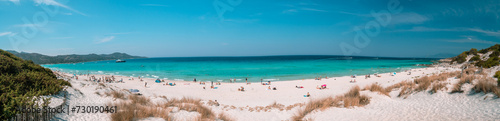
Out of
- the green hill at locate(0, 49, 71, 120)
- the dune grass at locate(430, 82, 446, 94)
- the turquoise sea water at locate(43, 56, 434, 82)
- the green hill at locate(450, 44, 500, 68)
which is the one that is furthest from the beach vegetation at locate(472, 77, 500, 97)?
the turquoise sea water at locate(43, 56, 434, 82)

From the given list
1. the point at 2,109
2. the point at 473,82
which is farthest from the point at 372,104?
the point at 2,109

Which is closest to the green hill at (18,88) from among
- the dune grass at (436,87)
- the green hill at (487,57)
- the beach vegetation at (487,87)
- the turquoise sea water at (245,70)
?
the beach vegetation at (487,87)

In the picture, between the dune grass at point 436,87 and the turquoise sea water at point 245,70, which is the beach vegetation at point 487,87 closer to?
the dune grass at point 436,87

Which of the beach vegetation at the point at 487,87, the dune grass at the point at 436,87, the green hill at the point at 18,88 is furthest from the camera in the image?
the dune grass at the point at 436,87

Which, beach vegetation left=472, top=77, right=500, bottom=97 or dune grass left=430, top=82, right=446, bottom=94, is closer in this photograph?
beach vegetation left=472, top=77, right=500, bottom=97

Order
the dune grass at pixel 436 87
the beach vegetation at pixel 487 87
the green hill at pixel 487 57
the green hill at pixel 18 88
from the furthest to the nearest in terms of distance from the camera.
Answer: the green hill at pixel 487 57
the dune grass at pixel 436 87
the beach vegetation at pixel 487 87
the green hill at pixel 18 88

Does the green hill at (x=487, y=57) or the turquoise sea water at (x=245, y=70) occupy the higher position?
the green hill at (x=487, y=57)

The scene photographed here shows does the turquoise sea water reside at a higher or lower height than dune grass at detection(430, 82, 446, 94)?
lower

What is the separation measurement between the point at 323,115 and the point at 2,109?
30.4 feet

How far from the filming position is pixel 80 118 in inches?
215

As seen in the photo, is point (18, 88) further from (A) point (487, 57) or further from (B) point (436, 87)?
(A) point (487, 57)

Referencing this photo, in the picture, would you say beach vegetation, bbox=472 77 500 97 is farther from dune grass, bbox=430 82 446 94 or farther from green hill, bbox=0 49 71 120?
green hill, bbox=0 49 71 120

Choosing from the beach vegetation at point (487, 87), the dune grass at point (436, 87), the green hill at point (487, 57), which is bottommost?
the dune grass at point (436, 87)

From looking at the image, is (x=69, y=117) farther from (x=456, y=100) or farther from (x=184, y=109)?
(x=456, y=100)
